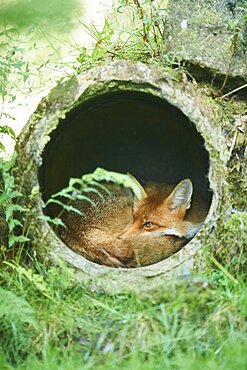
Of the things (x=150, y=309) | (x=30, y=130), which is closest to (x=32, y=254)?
(x=30, y=130)

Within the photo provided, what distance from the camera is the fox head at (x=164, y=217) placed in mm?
5840

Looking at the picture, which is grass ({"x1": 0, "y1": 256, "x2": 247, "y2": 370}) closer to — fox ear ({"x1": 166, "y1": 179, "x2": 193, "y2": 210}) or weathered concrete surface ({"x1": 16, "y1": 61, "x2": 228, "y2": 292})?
weathered concrete surface ({"x1": 16, "y1": 61, "x2": 228, "y2": 292})

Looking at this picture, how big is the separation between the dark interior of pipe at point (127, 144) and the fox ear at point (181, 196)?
252mm

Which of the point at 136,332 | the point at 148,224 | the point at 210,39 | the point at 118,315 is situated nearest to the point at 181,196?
the point at 148,224

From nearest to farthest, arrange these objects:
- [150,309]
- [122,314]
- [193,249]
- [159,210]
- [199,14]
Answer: [150,309], [122,314], [193,249], [199,14], [159,210]

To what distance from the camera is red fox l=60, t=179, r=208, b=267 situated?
18.0 ft

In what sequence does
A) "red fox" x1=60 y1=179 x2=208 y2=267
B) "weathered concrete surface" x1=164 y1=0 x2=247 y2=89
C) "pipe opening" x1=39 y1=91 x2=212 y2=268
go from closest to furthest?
"weathered concrete surface" x1=164 y1=0 x2=247 y2=89
"pipe opening" x1=39 y1=91 x2=212 y2=268
"red fox" x1=60 y1=179 x2=208 y2=267

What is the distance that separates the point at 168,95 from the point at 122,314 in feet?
5.30

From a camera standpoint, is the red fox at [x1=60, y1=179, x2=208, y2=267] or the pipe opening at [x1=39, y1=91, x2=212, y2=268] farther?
the red fox at [x1=60, y1=179, x2=208, y2=267]

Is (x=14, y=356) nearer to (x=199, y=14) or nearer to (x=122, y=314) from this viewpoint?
(x=122, y=314)

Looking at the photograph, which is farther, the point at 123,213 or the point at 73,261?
the point at 123,213

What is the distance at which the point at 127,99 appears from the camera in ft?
18.0

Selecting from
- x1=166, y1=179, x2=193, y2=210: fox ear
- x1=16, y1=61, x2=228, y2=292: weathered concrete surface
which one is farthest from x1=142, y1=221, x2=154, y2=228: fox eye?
x1=16, y1=61, x2=228, y2=292: weathered concrete surface

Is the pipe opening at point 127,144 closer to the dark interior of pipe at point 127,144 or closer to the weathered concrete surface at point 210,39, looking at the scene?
the dark interior of pipe at point 127,144
